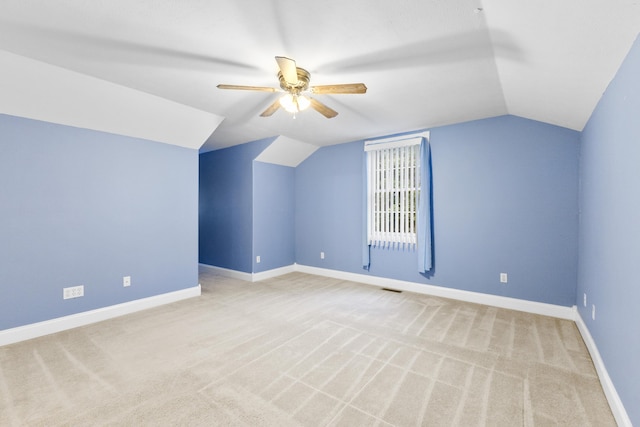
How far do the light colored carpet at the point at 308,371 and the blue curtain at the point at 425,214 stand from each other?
2.65ft

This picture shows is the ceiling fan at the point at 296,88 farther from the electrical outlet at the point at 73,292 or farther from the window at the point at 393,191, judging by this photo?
the electrical outlet at the point at 73,292

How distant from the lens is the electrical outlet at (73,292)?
2.95 meters

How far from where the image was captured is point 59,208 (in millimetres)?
2936

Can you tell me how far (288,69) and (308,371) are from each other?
90.4 inches

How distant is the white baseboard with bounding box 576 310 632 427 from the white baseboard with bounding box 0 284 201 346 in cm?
444

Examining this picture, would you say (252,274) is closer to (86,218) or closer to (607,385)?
(86,218)

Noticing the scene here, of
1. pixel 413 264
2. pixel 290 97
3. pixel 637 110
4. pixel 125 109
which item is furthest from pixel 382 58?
pixel 413 264

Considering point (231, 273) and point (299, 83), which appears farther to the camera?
point (231, 273)

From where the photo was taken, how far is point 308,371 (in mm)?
2168

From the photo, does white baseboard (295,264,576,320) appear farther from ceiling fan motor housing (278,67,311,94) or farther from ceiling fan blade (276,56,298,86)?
ceiling fan blade (276,56,298,86)

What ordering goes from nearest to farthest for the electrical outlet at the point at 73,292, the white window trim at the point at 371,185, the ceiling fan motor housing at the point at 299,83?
1. the ceiling fan motor housing at the point at 299,83
2. the electrical outlet at the point at 73,292
3. the white window trim at the point at 371,185

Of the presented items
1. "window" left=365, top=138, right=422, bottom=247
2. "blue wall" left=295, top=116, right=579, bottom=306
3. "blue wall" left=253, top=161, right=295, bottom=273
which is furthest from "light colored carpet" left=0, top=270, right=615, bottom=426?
"blue wall" left=253, top=161, right=295, bottom=273

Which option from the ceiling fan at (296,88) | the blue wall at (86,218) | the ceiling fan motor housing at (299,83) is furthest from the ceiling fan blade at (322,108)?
the blue wall at (86,218)

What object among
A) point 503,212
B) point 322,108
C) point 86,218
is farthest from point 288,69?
point 503,212
